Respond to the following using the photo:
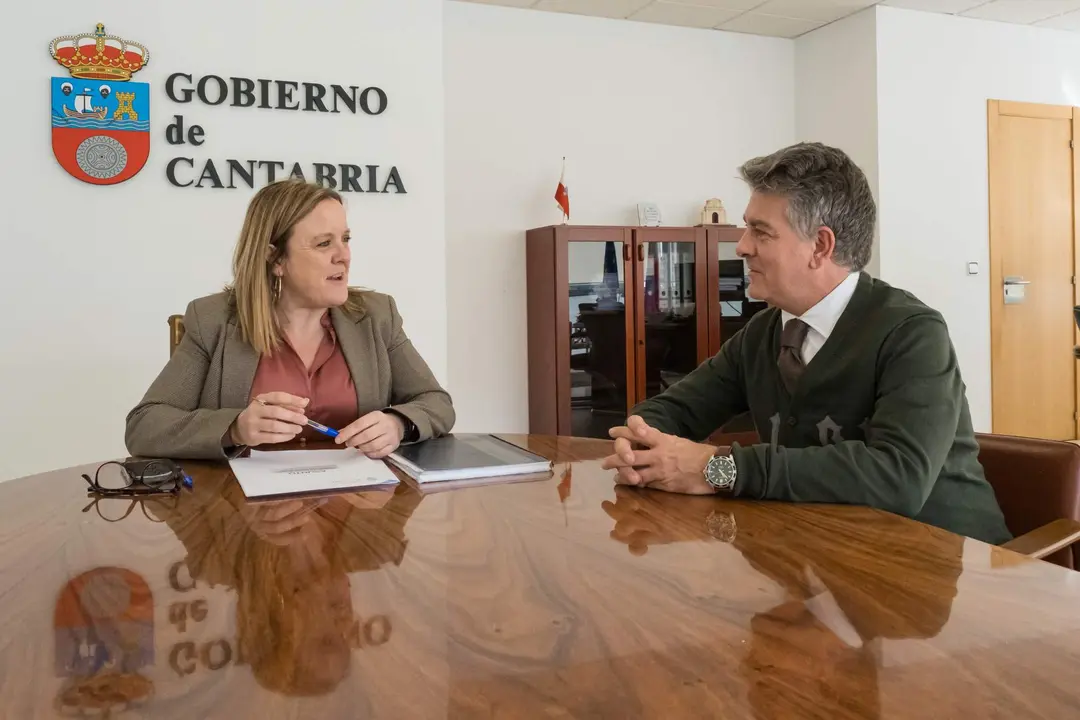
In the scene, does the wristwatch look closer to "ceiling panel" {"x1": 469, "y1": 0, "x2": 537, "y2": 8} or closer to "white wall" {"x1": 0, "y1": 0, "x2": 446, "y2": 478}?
Result: "white wall" {"x1": 0, "y1": 0, "x2": 446, "y2": 478}

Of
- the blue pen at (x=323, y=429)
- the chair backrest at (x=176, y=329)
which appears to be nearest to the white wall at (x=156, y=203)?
the chair backrest at (x=176, y=329)

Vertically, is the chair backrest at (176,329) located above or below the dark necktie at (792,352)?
above

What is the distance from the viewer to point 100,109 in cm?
384

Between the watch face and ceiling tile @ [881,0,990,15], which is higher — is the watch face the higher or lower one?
the lower one

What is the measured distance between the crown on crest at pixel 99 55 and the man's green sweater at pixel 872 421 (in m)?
3.09

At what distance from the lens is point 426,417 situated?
199 cm

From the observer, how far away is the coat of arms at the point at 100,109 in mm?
3785

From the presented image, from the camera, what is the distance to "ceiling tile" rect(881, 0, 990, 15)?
5250 mm

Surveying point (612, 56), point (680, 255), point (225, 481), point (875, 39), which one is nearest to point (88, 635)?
point (225, 481)

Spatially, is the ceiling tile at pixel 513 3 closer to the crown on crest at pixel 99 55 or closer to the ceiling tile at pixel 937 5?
the crown on crest at pixel 99 55

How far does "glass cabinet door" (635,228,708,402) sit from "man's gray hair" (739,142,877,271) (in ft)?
10.7

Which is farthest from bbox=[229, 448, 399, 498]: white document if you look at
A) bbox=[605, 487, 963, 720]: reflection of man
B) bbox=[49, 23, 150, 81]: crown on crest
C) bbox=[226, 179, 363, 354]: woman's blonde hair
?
bbox=[49, 23, 150, 81]: crown on crest

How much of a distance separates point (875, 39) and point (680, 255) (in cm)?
173

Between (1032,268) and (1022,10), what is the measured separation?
1575 mm
